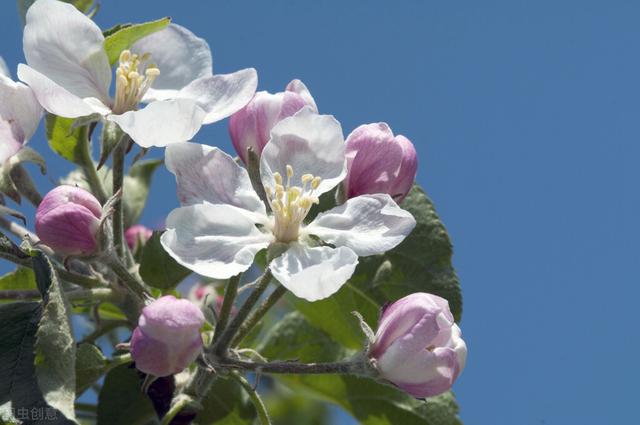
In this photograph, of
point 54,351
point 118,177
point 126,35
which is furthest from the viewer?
point 126,35

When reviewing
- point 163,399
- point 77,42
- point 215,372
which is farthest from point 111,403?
point 77,42

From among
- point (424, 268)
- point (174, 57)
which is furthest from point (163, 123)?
point (424, 268)

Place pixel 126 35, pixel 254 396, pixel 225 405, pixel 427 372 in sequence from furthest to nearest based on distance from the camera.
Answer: pixel 225 405 < pixel 126 35 < pixel 254 396 < pixel 427 372

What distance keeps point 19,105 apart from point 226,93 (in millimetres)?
413

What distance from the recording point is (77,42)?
212 cm

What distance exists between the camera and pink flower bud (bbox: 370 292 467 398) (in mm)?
1806

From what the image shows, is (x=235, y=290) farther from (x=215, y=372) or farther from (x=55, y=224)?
(x=55, y=224)

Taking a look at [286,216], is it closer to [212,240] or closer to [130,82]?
[212,240]

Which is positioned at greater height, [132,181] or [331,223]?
[331,223]

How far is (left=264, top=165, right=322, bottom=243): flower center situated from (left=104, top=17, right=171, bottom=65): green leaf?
38cm

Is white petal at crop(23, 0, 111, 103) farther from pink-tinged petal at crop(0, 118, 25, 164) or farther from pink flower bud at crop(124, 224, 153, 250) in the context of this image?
pink flower bud at crop(124, 224, 153, 250)

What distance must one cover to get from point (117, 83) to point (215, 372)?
68cm

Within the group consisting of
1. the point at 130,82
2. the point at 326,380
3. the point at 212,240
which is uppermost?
the point at 130,82

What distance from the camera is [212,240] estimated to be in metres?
1.95
